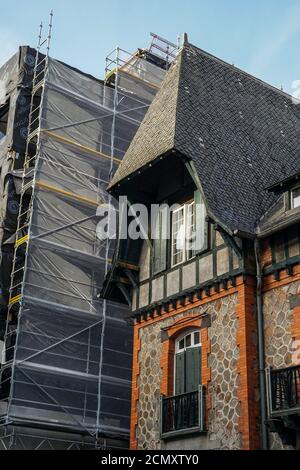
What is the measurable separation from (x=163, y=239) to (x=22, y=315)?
5.62 metres

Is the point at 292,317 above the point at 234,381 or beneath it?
above

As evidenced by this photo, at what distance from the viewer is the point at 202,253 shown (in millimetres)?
16859

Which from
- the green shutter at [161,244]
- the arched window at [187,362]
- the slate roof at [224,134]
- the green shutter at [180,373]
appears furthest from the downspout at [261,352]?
the green shutter at [161,244]

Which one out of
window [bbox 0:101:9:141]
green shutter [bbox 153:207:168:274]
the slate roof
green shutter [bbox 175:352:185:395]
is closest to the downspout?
the slate roof

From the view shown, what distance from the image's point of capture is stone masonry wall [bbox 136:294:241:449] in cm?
1483

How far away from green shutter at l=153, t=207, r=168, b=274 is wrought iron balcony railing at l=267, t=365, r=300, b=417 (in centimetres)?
512

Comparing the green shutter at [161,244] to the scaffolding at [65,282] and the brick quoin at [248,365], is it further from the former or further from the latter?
the brick quoin at [248,365]

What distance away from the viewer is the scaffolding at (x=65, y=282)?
21.1 m

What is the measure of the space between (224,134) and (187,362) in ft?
20.4

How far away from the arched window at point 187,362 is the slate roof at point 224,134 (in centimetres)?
312

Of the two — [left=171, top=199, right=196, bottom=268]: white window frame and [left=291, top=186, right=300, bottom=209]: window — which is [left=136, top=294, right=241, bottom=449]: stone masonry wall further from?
[left=291, top=186, right=300, bottom=209]: window

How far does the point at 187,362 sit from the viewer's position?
16.7 meters
